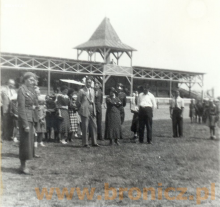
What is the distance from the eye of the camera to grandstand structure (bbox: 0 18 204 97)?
22.0 metres

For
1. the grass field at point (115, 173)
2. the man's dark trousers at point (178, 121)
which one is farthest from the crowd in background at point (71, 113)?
the man's dark trousers at point (178, 121)

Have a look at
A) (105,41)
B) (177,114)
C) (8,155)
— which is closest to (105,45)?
(105,41)

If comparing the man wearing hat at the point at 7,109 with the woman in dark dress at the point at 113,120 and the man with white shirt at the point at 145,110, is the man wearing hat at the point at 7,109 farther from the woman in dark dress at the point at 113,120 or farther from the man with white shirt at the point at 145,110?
the man with white shirt at the point at 145,110

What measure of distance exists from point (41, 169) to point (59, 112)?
283 centimetres

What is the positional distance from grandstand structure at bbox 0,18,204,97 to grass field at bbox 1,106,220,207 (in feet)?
42.3

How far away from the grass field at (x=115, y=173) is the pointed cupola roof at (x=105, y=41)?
19.4 m

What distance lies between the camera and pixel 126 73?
93.1ft

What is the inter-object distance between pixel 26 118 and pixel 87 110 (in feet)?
8.89

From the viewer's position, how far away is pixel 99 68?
1043 inches

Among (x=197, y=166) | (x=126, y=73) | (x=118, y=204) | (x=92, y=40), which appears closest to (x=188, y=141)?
(x=197, y=166)

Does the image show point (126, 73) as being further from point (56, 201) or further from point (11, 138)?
point (56, 201)

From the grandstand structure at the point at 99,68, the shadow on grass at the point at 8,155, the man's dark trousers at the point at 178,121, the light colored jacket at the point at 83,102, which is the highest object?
the grandstand structure at the point at 99,68

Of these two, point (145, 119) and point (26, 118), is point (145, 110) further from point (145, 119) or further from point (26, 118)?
point (26, 118)

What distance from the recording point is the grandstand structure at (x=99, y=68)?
2195 centimetres
